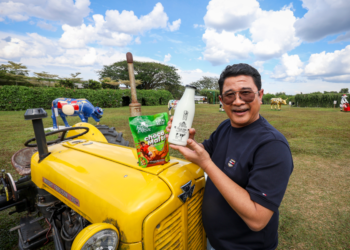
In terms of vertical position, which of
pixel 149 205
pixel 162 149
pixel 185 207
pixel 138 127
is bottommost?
pixel 185 207

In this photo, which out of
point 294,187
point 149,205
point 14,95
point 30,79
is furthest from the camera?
point 30,79

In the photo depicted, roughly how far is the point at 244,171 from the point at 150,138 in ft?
2.07

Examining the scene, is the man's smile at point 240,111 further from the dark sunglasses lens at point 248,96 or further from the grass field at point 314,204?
the grass field at point 314,204

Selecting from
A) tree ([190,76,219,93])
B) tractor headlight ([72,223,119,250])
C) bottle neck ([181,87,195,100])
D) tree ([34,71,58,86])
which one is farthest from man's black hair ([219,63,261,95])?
A: tree ([190,76,219,93])

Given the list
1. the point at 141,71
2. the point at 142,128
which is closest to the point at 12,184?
the point at 142,128

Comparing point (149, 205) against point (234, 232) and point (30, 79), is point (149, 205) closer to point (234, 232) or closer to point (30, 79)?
point (234, 232)

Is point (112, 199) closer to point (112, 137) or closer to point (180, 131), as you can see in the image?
point (180, 131)

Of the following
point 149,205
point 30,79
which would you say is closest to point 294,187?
point 149,205

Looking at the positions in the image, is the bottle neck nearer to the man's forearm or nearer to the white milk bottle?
the white milk bottle

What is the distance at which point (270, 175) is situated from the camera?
907mm

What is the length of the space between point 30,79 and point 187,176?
54097 mm

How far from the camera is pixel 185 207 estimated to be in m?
1.20

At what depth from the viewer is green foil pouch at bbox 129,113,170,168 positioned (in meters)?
1.22

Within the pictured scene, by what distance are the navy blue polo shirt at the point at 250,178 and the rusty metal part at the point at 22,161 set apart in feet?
6.95
